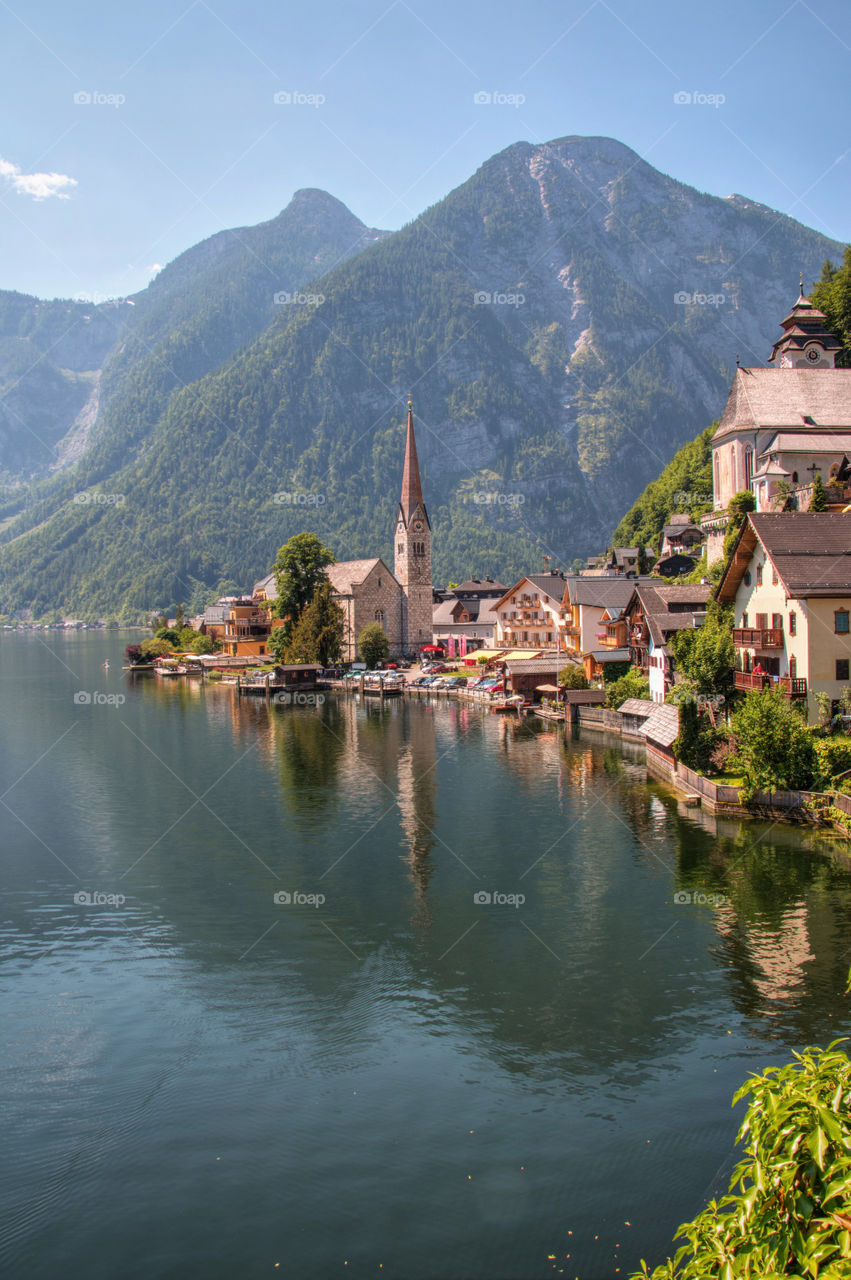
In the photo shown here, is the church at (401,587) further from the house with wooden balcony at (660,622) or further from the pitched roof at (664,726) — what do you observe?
the pitched roof at (664,726)

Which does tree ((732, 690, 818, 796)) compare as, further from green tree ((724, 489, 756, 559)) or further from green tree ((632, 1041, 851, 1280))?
green tree ((632, 1041, 851, 1280))

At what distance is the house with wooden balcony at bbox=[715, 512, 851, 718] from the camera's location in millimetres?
41812

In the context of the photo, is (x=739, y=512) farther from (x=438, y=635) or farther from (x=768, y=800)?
(x=438, y=635)

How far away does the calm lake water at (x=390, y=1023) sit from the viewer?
16031 millimetres

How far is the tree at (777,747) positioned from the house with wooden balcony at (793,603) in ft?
7.68

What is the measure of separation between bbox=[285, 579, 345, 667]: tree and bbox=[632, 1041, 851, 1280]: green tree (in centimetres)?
10703

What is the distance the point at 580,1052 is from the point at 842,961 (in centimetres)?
917

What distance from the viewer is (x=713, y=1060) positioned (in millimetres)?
20609

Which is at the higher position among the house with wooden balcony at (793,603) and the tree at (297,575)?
the tree at (297,575)

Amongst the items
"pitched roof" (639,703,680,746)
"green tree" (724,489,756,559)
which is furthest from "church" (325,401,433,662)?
"pitched roof" (639,703,680,746)

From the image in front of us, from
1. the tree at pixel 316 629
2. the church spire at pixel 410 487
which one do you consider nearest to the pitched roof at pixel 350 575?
the church spire at pixel 410 487

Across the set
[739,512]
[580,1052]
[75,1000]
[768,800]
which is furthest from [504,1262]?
[739,512]

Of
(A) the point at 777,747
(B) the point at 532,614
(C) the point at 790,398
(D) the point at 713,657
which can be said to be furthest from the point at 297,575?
(A) the point at 777,747

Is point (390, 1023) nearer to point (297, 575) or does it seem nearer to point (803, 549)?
point (803, 549)
